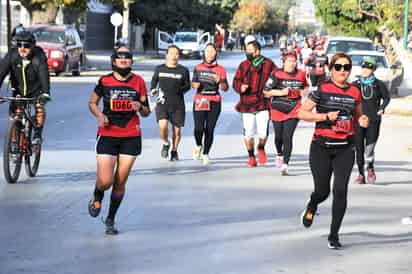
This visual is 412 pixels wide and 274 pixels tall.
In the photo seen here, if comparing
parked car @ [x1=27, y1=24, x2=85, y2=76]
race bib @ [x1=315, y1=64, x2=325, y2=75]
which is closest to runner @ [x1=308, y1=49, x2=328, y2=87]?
race bib @ [x1=315, y1=64, x2=325, y2=75]

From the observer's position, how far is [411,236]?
10250 millimetres

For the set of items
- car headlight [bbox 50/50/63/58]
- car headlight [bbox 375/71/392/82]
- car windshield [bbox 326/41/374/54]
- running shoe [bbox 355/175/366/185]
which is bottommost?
car headlight [bbox 375/71/392/82]

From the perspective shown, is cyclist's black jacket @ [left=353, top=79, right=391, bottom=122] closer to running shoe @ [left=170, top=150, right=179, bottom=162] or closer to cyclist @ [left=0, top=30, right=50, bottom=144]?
running shoe @ [left=170, top=150, right=179, bottom=162]

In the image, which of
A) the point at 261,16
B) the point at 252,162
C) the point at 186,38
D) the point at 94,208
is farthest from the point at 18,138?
the point at 261,16

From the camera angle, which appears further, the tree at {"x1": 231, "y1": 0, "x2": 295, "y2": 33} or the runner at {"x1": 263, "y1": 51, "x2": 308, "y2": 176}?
the tree at {"x1": 231, "y1": 0, "x2": 295, "y2": 33}

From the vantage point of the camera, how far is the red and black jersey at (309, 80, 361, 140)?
9.35 m

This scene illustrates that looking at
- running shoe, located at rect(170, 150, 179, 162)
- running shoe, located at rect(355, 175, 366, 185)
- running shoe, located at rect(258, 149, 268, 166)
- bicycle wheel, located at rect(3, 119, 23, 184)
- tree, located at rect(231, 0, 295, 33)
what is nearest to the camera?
bicycle wheel, located at rect(3, 119, 23, 184)

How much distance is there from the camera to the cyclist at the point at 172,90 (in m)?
15.8

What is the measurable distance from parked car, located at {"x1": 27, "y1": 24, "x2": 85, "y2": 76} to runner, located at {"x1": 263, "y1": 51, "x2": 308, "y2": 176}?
21.6m

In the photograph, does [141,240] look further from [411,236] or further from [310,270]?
[411,236]

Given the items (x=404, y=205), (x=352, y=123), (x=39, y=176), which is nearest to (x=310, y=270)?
(x=352, y=123)

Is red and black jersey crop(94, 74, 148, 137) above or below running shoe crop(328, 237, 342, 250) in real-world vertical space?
above

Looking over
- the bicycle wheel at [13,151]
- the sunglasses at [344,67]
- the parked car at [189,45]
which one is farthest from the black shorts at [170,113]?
the parked car at [189,45]

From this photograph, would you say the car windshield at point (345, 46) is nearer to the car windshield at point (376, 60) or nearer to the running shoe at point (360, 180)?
the car windshield at point (376, 60)
